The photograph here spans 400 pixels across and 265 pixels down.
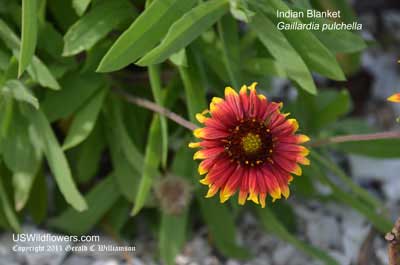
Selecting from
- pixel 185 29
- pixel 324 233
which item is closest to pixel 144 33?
pixel 185 29

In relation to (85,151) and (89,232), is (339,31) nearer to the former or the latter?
(85,151)

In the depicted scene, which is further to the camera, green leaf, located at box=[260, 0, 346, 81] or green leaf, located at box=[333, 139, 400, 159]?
green leaf, located at box=[333, 139, 400, 159]

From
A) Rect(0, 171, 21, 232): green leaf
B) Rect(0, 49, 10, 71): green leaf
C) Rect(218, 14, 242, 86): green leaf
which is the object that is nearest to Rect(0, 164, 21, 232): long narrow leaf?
Rect(0, 171, 21, 232): green leaf

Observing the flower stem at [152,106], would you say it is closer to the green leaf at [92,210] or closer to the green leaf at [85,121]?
the green leaf at [85,121]

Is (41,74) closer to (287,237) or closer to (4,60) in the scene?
(4,60)

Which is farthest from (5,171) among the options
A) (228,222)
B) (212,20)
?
(212,20)

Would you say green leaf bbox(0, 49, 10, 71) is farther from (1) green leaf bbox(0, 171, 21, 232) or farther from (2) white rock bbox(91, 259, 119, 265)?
(2) white rock bbox(91, 259, 119, 265)
